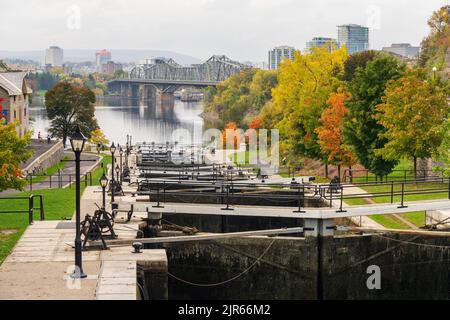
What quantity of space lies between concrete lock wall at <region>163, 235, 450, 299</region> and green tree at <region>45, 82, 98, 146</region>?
226 feet

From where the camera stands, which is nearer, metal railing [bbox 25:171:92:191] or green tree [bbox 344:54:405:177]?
green tree [bbox 344:54:405:177]

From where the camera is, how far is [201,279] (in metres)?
29.1

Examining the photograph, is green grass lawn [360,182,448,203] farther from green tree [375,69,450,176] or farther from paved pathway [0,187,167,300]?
paved pathway [0,187,167,300]

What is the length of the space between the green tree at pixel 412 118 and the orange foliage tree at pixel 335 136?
5670 mm

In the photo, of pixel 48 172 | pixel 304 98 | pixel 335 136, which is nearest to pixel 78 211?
pixel 335 136

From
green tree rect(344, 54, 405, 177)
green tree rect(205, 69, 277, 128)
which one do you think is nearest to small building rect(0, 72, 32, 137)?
green tree rect(205, 69, 277, 128)

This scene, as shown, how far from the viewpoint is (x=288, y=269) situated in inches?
1144

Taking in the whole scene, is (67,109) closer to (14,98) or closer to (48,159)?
(14,98)

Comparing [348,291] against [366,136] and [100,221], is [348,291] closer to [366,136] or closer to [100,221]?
[100,221]

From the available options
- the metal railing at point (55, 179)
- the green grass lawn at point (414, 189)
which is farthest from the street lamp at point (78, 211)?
the metal railing at point (55, 179)

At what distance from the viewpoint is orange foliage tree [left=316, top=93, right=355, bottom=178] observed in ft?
166

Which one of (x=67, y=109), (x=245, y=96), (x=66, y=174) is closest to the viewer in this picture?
(x=66, y=174)

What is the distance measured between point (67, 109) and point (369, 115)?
56245 millimetres
